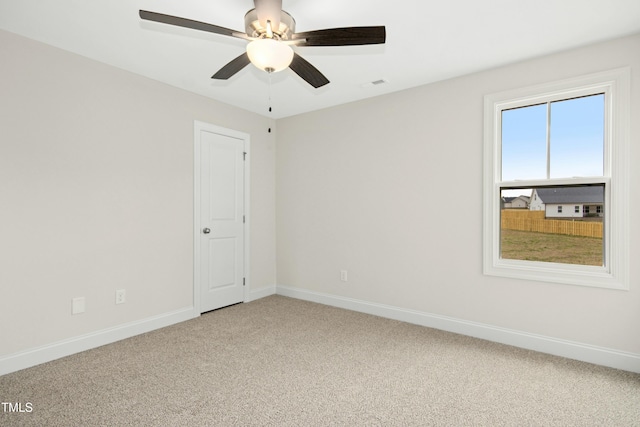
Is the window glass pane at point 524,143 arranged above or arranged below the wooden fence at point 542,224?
above

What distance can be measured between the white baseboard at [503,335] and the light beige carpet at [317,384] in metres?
0.09

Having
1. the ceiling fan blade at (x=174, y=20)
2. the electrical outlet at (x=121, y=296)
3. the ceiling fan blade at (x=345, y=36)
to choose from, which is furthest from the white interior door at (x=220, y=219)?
the ceiling fan blade at (x=345, y=36)

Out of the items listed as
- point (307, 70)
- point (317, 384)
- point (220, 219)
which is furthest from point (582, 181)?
point (220, 219)

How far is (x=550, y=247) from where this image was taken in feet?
10.0

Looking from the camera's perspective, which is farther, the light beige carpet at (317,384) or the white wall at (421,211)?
the white wall at (421,211)

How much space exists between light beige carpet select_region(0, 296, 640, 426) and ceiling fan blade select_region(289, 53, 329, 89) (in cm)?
215

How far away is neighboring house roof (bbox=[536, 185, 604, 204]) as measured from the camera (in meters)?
2.75

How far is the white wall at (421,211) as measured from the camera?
2.69 m

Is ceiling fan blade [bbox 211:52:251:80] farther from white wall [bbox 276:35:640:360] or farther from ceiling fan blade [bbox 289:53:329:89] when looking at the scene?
white wall [bbox 276:35:640:360]

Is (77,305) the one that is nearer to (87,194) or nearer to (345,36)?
(87,194)

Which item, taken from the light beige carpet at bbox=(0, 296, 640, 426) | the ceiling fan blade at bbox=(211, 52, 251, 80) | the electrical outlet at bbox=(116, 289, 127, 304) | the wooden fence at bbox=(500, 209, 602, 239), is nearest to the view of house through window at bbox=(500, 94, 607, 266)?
the wooden fence at bbox=(500, 209, 602, 239)

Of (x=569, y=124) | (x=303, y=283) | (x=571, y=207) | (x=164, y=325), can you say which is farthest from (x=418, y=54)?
(x=164, y=325)

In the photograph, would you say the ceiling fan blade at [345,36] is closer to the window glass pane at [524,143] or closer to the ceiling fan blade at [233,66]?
the ceiling fan blade at [233,66]

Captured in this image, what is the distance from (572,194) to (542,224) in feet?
1.20
